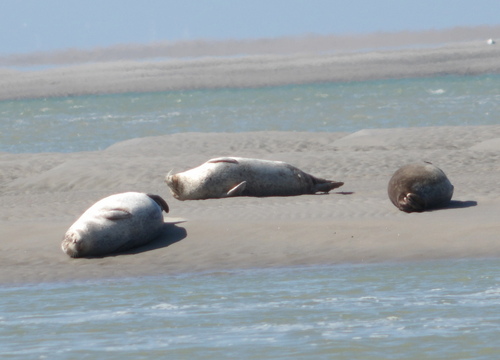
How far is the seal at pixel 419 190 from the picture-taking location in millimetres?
9047

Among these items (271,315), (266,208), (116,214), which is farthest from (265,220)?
(271,315)

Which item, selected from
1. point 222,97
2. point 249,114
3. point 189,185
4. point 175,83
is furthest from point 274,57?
point 189,185

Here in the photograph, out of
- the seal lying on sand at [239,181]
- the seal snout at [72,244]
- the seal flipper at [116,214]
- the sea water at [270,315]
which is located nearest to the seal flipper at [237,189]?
the seal lying on sand at [239,181]

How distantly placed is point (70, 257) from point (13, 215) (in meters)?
2.47

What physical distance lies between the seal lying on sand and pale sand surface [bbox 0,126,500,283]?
0.72 ft

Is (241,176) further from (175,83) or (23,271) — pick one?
(175,83)

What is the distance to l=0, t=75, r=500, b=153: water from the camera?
23141 millimetres

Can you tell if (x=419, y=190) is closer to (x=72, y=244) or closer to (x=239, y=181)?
(x=239, y=181)

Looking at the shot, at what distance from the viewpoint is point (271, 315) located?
19.6 feet

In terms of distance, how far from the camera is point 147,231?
845 centimetres

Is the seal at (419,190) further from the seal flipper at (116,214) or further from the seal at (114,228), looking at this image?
the seal flipper at (116,214)

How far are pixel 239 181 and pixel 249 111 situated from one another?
19136 millimetres

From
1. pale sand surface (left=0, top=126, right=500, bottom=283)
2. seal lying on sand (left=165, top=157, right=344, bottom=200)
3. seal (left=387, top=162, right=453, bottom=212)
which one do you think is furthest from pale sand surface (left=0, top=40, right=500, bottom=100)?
seal (left=387, top=162, right=453, bottom=212)

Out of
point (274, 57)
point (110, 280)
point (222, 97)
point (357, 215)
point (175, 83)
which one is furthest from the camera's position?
point (274, 57)
